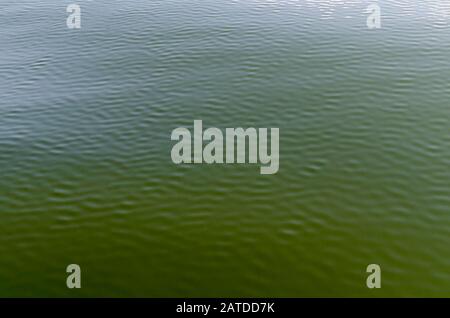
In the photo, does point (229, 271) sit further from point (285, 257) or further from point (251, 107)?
point (251, 107)

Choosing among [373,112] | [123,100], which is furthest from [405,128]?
[123,100]

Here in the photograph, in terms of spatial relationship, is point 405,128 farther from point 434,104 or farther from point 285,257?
point 285,257

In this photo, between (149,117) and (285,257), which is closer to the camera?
(285,257)

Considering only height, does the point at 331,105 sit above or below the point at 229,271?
above

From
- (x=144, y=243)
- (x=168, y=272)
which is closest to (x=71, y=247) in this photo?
(x=144, y=243)

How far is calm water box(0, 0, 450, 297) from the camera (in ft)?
65.1

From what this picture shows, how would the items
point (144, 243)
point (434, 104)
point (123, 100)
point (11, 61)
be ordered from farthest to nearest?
point (11, 61)
point (123, 100)
point (434, 104)
point (144, 243)

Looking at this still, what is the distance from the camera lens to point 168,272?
19.8m

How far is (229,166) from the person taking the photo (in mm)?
25422

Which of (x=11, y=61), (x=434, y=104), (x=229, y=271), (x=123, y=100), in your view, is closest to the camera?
(x=229, y=271)

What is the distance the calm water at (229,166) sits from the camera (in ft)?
65.1

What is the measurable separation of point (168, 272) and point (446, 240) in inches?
411

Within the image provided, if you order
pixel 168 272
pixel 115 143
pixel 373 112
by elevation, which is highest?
pixel 373 112

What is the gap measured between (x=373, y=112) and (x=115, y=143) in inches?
542
